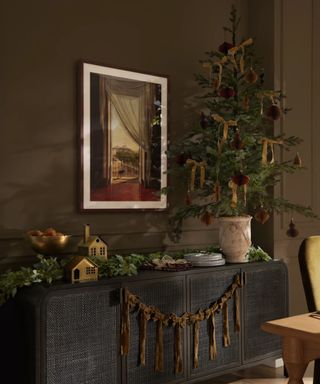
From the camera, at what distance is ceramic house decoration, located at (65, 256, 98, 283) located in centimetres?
305

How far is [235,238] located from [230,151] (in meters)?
0.64

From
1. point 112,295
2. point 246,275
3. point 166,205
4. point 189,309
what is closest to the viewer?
point 112,295

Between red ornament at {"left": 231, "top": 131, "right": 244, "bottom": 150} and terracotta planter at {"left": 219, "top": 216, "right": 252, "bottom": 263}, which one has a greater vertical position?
red ornament at {"left": 231, "top": 131, "right": 244, "bottom": 150}

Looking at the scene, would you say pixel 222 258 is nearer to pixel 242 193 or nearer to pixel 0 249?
pixel 242 193

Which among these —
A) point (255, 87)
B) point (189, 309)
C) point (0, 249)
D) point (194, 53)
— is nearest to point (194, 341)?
point (189, 309)

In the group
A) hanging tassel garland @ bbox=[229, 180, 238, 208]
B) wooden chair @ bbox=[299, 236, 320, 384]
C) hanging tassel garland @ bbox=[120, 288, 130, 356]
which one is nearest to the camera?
wooden chair @ bbox=[299, 236, 320, 384]

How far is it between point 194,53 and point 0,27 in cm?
164

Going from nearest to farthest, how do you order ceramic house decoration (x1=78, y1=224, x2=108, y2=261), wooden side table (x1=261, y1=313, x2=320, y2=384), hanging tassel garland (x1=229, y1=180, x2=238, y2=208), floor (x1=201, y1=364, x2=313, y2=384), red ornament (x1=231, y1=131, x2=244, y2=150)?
wooden side table (x1=261, y1=313, x2=320, y2=384)
ceramic house decoration (x1=78, y1=224, x2=108, y2=261)
red ornament (x1=231, y1=131, x2=244, y2=150)
hanging tassel garland (x1=229, y1=180, x2=238, y2=208)
floor (x1=201, y1=364, x2=313, y2=384)

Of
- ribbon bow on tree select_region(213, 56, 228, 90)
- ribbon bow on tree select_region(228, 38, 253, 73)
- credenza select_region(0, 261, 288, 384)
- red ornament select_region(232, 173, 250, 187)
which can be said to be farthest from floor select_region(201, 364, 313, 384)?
ribbon bow on tree select_region(228, 38, 253, 73)

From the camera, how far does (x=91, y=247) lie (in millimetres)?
3297

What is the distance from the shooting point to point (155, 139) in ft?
13.3

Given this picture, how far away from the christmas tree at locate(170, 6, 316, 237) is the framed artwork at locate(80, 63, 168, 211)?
0.65ft

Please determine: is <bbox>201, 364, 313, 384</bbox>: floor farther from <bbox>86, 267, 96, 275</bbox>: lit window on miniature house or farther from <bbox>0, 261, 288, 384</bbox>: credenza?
<bbox>86, 267, 96, 275</bbox>: lit window on miniature house

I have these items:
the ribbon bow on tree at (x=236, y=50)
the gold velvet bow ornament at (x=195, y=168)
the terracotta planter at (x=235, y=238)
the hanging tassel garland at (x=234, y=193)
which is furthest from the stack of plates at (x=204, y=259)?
the ribbon bow on tree at (x=236, y=50)
